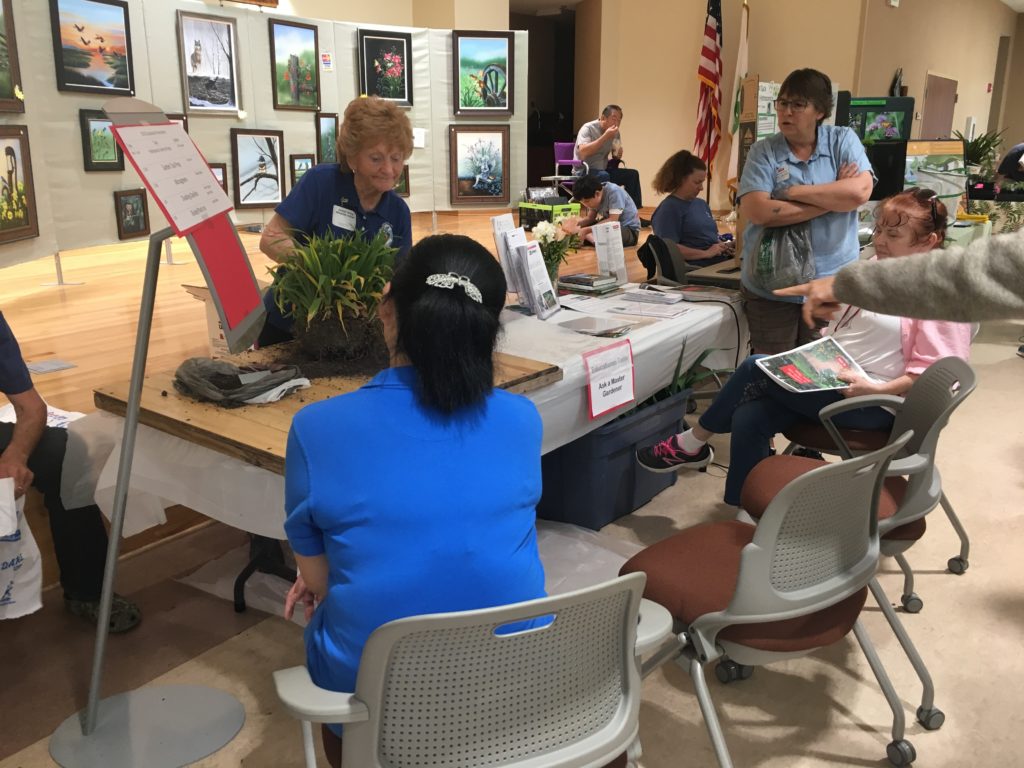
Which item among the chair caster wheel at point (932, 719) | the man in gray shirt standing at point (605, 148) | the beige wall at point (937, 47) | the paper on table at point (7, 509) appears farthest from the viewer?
the beige wall at point (937, 47)

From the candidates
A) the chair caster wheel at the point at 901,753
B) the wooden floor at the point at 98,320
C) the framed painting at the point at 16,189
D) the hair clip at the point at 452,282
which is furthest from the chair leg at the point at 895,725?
the framed painting at the point at 16,189

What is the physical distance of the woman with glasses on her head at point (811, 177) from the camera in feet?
9.18

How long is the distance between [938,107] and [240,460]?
12.8 m

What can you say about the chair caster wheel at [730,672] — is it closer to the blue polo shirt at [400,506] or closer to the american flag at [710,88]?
the blue polo shirt at [400,506]

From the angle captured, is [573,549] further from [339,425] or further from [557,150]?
[557,150]

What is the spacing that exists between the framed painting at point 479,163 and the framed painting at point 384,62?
66 cm

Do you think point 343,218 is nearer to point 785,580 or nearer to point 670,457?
point 670,457

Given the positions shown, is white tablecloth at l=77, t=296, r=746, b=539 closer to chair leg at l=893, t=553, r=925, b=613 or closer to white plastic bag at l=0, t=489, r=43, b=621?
white plastic bag at l=0, t=489, r=43, b=621

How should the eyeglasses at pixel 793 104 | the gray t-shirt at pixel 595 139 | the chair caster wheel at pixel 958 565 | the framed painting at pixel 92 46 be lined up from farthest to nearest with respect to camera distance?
the gray t-shirt at pixel 595 139
the framed painting at pixel 92 46
the eyeglasses at pixel 793 104
the chair caster wheel at pixel 958 565

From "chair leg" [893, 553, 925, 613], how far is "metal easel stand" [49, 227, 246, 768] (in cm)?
183

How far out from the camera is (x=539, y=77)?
14.5 meters

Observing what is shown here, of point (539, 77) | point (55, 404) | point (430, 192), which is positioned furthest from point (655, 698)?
point (539, 77)

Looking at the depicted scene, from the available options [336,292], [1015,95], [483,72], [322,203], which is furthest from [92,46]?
[1015,95]

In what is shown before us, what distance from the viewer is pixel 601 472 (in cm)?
281
